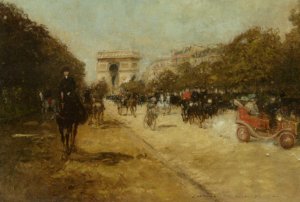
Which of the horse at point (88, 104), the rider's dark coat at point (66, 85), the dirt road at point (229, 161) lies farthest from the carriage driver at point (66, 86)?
the dirt road at point (229, 161)

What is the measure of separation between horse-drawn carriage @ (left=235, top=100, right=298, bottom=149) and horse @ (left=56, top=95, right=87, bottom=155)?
83.0 inches

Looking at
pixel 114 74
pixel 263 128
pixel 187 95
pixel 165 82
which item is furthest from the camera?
pixel 187 95

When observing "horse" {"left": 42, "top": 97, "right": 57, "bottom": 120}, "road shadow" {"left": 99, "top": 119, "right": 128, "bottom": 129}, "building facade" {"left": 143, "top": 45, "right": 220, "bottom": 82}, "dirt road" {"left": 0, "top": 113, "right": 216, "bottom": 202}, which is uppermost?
"building facade" {"left": 143, "top": 45, "right": 220, "bottom": 82}

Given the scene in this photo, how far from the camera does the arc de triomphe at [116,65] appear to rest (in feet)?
27.2

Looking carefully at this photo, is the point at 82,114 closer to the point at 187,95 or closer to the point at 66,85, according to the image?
the point at 66,85

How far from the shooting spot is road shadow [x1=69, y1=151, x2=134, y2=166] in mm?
8062

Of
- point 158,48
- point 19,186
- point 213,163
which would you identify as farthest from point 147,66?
point 19,186

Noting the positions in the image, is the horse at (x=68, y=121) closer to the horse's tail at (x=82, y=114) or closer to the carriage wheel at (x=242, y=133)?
the horse's tail at (x=82, y=114)

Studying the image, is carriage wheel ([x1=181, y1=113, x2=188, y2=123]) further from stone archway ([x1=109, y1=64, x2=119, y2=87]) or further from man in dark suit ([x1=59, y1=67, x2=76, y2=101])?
man in dark suit ([x1=59, y1=67, x2=76, y2=101])

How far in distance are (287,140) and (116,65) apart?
2.38 metres

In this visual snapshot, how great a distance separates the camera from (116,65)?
8.19m

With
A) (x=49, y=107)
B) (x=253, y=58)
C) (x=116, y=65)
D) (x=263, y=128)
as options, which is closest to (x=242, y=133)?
(x=263, y=128)

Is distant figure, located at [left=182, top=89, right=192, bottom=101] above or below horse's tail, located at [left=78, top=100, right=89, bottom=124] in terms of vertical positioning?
above

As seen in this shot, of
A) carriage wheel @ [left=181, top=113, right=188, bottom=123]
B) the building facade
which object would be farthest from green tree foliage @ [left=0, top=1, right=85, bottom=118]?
carriage wheel @ [left=181, top=113, right=188, bottom=123]
